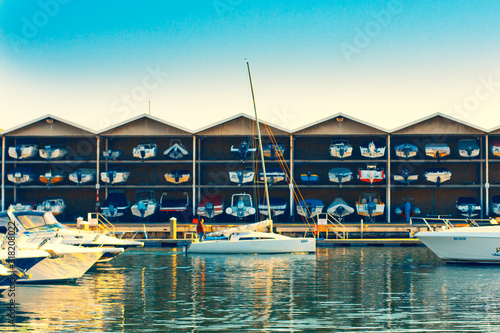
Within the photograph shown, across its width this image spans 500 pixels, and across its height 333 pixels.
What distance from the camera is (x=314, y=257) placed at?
2922 centimetres

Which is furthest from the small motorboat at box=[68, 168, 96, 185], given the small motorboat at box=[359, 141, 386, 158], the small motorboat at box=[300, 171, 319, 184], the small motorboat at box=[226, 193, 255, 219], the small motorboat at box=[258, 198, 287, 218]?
the small motorboat at box=[359, 141, 386, 158]

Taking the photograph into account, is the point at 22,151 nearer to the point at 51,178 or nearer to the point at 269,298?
the point at 51,178

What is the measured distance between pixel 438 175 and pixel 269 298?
1001 inches

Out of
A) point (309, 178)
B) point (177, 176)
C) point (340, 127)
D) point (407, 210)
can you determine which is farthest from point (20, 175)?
point (407, 210)

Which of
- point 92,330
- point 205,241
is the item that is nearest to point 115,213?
point 205,241

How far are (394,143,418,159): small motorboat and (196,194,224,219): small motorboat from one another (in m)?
11.8

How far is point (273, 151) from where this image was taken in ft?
136

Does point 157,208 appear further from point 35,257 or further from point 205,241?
point 35,257

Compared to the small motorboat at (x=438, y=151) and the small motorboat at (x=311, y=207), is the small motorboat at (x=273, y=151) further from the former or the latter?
the small motorboat at (x=438, y=151)

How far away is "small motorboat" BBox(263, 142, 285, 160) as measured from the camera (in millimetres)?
41094

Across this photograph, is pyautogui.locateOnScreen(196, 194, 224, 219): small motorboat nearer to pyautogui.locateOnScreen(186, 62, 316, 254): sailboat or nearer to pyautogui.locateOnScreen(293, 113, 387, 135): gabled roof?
pyautogui.locateOnScreen(293, 113, 387, 135): gabled roof

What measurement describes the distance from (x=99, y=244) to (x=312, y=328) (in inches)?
569

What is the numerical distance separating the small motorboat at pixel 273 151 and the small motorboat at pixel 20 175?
51.3 feet

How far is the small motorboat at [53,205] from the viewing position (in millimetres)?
40875
